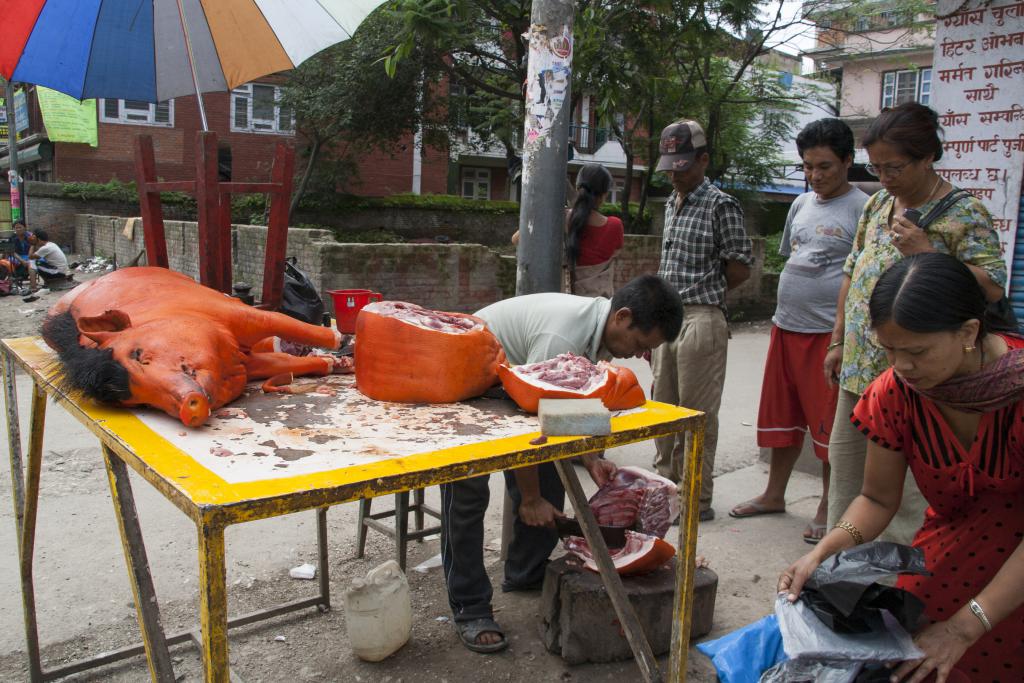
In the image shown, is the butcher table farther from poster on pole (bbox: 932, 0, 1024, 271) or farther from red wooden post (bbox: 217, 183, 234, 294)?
poster on pole (bbox: 932, 0, 1024, 271)

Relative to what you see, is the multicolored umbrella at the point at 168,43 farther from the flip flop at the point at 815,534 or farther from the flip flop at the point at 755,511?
the flip flop at the point at 815,534

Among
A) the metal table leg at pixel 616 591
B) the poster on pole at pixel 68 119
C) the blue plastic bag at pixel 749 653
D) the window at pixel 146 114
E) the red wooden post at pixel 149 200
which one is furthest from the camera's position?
the window at pixel 146 114

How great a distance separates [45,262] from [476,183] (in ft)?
53.4

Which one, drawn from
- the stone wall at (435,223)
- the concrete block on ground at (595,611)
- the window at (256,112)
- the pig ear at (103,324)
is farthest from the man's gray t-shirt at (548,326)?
the window at (256,112)

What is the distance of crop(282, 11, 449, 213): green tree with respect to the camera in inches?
565

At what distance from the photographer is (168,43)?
3.61 meters

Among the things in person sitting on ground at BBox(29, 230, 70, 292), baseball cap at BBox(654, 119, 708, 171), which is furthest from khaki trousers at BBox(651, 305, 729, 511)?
person sitting on ground at BBox(29, 230, 70, 292)

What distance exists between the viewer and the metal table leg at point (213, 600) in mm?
1404

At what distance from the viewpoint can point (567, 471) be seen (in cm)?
224

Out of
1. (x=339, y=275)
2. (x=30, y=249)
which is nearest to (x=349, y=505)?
(x=339, y=275)

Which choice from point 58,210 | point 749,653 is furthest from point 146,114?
point 749,653

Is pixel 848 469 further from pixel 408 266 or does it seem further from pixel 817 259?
pixel 408 266

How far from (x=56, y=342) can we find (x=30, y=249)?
13126 mm

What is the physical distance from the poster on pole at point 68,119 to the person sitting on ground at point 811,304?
723 inches
